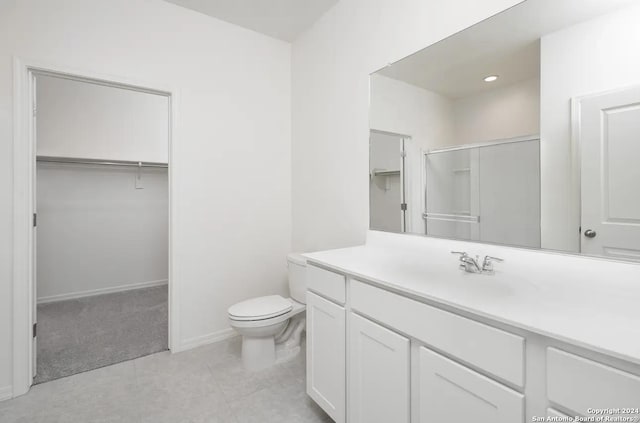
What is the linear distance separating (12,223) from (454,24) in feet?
8.65

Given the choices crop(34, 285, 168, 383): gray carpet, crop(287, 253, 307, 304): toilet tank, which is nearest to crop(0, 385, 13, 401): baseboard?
crop(34, 285, 168, 383): gray carpet

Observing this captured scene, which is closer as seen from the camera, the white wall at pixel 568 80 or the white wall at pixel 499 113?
the white wall at pixel 568 80

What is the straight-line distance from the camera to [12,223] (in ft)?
5.59

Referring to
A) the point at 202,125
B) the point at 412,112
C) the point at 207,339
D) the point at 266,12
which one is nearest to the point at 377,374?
the point at 412,112

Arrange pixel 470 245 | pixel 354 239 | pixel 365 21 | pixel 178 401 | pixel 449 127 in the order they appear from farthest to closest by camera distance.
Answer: pixel 354 239
pixel 365 21
pixel 178 401
pixel 449 127
pixel 470 245

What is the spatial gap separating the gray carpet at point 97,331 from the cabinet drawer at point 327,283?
1512 millimetres

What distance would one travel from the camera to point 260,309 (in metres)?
1.95

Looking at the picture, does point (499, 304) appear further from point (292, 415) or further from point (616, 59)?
point (292, 415)

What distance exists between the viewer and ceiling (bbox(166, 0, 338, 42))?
214cm

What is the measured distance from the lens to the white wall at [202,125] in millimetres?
1734

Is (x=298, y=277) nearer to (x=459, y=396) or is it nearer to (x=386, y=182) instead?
(x=386, y=182)

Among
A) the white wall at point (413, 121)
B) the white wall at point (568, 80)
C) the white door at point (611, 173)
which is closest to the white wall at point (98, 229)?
the white wall at point (413, 121)

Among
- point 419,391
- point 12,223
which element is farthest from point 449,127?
point 12,223

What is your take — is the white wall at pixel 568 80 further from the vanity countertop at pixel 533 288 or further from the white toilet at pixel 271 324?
the white toilet at pixel 271 324
